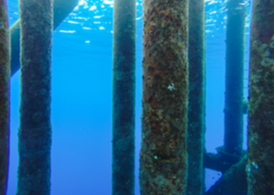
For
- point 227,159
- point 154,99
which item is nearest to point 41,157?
point 154,99

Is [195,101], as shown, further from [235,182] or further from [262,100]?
[235,182]

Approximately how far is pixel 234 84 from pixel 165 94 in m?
5.91

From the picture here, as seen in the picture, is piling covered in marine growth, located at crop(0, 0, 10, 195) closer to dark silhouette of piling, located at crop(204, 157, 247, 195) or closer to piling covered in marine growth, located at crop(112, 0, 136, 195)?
piling covered in marine growth, located at crop(112, 0, 136, 195)

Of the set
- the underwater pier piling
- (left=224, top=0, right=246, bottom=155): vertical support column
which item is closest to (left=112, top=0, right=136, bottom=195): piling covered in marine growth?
the underwater pier piling

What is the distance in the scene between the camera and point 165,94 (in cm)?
159

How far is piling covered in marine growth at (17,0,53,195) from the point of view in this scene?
11.0 feet

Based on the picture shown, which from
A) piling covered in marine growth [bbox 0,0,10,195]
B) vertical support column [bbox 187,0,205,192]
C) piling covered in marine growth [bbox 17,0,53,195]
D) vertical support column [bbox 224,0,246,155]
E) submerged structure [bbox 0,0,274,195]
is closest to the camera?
piling covered in marine growth [bbox 0,0,10,195]

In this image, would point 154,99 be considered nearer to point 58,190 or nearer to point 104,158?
point 58,190

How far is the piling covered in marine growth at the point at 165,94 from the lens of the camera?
62.8 inches

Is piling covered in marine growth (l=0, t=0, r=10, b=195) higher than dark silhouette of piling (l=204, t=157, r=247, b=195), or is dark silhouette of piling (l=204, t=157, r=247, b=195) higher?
piling covered in marine growth (l=0, t=0, r=10, b=195)

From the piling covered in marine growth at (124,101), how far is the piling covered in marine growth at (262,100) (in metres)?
2.95

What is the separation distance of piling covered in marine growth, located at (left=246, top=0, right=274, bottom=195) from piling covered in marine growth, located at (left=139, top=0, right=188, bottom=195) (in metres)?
0.62

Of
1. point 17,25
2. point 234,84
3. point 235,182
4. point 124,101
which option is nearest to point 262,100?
point 124,101

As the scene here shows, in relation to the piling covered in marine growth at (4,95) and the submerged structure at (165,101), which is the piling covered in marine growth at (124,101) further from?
the piling covered in marine growth at (4,95)
